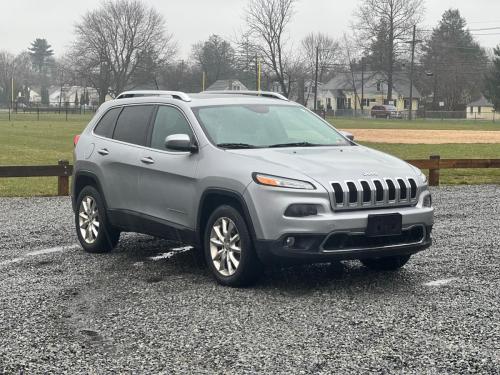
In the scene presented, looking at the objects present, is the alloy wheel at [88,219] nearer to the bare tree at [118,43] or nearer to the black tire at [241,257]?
the black tire at [241,257]

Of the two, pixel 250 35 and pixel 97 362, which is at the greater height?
pixel 250 35

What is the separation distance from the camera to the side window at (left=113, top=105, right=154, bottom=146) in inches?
319

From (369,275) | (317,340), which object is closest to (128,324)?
(317,340)

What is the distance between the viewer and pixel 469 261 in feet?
26.7

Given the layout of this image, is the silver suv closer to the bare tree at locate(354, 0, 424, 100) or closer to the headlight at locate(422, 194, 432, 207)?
the headlight at locate(422, 194, 432, 207)

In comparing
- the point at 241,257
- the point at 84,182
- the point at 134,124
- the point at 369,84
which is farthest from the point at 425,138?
→ the point at 369,84

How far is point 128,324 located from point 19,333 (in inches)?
30.2

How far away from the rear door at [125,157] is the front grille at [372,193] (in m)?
2.39

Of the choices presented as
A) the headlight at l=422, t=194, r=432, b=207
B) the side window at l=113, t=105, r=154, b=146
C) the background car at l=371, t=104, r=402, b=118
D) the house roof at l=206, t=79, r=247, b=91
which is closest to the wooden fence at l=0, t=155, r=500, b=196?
the side window at l=113, t=105, r=154, b=146

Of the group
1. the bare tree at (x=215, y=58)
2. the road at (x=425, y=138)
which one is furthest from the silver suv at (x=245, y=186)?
the bare tree at (x=215, y=58)

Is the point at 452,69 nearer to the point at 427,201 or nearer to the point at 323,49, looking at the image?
the point at 323,49

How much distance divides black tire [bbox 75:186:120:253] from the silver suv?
0.01 meters

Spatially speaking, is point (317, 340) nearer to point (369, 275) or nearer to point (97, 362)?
point (97, 362)

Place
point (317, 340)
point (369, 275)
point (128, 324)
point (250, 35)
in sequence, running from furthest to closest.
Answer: point (250, 35)
point (369, 275)
point (128, 324)
point (317, 340)
